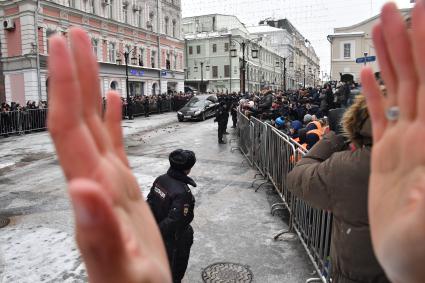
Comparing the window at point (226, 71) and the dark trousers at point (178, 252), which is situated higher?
the window at point (226, 71)

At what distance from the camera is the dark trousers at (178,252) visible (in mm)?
3445

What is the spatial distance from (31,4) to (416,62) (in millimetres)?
29880

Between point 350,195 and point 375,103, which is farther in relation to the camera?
point 350,195

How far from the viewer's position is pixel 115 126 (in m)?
0.89

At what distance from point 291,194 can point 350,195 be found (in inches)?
150

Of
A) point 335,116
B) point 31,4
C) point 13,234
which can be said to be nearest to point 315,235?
point 335,116

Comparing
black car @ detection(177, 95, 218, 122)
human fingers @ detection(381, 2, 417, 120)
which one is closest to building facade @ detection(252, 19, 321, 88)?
black car @ detection(177, 95, 218, 122)

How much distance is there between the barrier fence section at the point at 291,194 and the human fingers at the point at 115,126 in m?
2.68

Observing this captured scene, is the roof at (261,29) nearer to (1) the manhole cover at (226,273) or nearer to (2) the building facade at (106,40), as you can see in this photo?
(2) the building facade at (106,40)

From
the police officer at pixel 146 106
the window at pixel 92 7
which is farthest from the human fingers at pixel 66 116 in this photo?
the window at pixel 92 7

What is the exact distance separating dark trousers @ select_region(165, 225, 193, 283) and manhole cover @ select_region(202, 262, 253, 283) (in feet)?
2.33

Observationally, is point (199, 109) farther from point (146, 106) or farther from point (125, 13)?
point (125, 13)

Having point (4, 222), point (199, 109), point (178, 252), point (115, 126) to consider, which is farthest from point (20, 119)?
point (115, 126)

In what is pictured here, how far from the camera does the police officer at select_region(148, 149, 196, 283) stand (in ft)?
11.0
